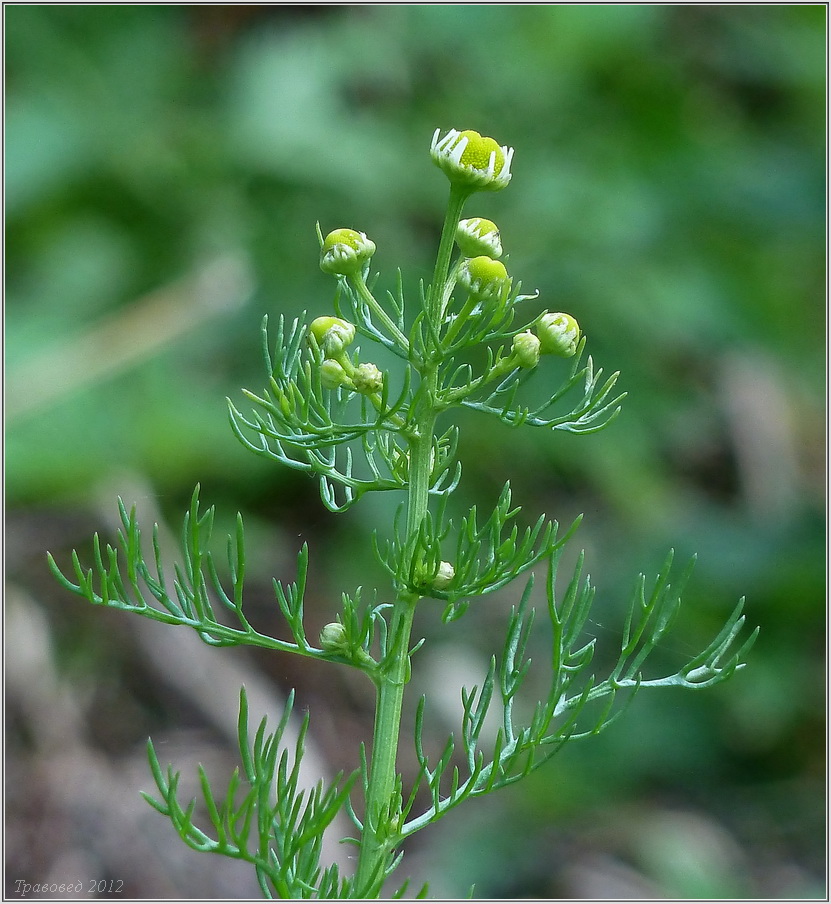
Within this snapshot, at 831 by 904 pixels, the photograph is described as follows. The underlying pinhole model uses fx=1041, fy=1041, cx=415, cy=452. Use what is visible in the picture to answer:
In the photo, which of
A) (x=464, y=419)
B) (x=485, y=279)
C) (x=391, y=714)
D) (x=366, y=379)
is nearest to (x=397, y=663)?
(x=391, y=714)

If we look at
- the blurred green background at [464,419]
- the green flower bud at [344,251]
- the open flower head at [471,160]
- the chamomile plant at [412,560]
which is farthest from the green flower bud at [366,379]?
the blurred green background at [464,419]

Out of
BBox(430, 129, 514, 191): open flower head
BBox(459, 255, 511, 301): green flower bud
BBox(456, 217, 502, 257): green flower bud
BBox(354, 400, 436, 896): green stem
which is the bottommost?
BBox(354, 400, 436, 896): green stem

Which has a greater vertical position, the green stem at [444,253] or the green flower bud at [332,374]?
the green stem at [444,253]

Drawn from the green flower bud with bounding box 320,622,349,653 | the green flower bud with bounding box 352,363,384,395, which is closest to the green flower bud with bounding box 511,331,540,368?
the green flower bud with bounding box 352,363,384,395

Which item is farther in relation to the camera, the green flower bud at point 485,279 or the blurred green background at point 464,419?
the blurred green background at point 464,419

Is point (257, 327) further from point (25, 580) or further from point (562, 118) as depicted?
point (562, 118)

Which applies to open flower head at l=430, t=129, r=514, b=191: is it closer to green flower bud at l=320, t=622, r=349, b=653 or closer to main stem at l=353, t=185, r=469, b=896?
main stem at l=353, t=185, r=469, b=896

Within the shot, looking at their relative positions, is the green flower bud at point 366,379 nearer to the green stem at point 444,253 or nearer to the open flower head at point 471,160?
the green stem at point 444,253
